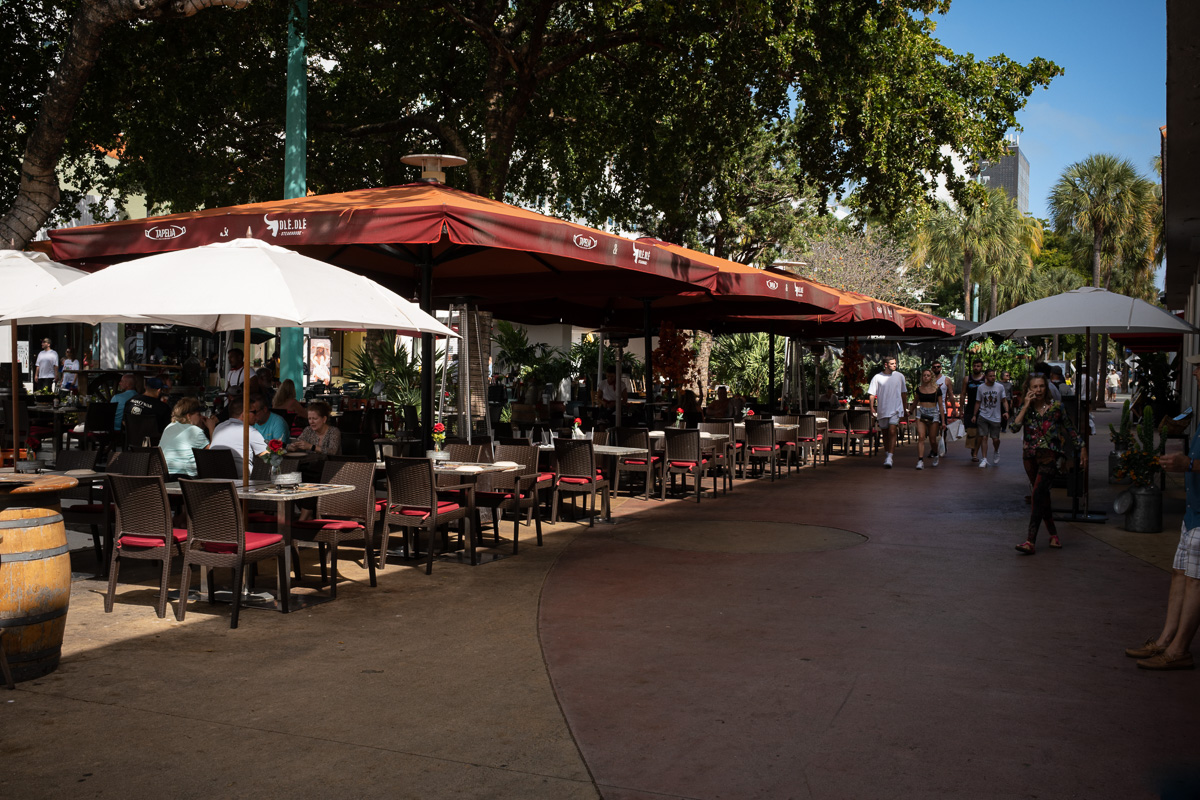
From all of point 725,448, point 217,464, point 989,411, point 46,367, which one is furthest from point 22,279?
point 989,411

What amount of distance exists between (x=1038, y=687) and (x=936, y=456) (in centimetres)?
1522

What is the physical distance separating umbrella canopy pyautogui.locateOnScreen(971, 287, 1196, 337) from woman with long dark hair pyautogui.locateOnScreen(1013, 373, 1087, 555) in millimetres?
1157

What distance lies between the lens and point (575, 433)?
1092 cm

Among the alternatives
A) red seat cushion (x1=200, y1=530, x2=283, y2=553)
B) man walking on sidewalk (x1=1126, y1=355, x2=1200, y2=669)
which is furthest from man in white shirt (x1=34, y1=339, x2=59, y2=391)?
man walking on sidewalk (x1=1126, y1=355, x2=1200, y2=669)

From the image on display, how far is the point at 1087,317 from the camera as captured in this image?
10320mm

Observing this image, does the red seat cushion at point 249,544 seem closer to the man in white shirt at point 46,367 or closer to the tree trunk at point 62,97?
the tree trunk at point 62,97

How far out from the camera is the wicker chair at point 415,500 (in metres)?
7.76

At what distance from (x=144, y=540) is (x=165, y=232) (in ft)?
9.71

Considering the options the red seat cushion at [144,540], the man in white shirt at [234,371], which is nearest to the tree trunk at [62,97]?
the man in white shirt at [234,371]

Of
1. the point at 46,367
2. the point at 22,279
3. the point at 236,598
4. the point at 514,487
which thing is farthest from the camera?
the point at 46,367

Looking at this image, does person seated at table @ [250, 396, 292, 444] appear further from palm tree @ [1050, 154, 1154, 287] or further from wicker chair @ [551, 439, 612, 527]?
palm tree @ [1050, 154, 1154, 287]

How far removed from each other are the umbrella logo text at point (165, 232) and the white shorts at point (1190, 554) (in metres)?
7.44

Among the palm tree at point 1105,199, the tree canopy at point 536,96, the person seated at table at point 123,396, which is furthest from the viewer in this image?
the palm tree at point 1105,199

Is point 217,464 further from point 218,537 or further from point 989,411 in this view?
point 989,411
